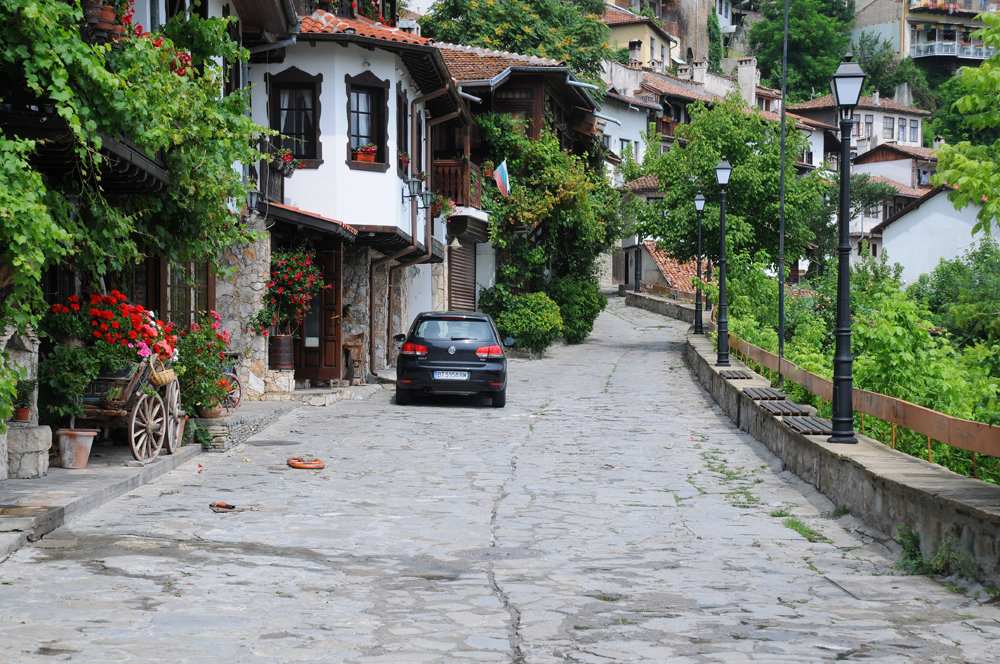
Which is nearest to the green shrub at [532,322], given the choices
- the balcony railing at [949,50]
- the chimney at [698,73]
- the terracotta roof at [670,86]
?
the terracotta roof at [670,86]

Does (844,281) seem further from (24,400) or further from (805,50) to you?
(805,50)

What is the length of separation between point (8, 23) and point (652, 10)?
294 ft

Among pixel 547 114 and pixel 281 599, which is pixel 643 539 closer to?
pixel 281 599

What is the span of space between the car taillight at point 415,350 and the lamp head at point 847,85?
29.4 ft

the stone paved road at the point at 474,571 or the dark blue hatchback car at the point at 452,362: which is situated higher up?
the dark blue hatchback car at the point at 452,362

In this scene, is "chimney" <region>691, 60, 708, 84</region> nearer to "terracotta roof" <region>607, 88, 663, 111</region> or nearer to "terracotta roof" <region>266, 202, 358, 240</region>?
"terracotta roof" <region>607, 88, 663, 111</region>

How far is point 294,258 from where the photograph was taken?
18125mm

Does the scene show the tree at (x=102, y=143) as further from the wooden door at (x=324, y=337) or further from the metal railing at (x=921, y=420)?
the wooden door at (x=324, y=337)

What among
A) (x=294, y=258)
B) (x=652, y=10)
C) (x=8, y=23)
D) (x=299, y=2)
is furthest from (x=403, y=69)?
(x=652, y=10)

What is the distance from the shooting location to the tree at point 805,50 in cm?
8756

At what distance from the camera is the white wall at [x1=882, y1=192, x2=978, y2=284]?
54719 mm

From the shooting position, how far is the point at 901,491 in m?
7.84

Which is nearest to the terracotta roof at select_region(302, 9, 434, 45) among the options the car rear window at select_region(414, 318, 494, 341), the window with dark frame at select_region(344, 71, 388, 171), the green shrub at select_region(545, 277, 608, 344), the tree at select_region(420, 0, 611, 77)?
the window with dark frame at select_region(344, 71, 388, 171)

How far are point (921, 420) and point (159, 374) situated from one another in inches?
266
